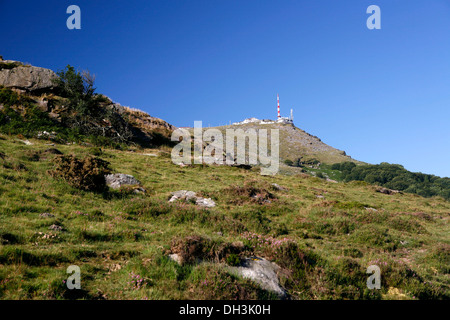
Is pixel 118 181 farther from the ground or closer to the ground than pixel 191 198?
farther from the ground

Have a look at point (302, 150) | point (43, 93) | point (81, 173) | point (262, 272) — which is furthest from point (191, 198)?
point (302, 150)

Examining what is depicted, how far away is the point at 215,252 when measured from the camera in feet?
23.0

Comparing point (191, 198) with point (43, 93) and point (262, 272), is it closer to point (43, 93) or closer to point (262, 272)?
point (262, 272)

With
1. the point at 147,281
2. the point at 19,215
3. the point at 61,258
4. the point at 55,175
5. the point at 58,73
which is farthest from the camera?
the point at 58,73

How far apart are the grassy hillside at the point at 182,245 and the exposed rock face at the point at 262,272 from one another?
0.26 metres

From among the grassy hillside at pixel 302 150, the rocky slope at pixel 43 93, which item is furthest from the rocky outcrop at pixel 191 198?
the grassy hillside at pixel 302 150

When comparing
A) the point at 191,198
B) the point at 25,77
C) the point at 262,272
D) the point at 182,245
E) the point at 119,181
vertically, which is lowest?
the point at 262,272

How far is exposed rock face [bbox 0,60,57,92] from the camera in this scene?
34.8 metres

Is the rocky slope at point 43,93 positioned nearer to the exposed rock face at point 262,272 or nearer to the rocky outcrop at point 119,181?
the rocky outcrop at point 119,181

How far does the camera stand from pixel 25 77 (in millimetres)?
35844

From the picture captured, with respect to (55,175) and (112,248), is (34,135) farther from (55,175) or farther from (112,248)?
(112,248)

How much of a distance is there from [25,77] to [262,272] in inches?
1737
